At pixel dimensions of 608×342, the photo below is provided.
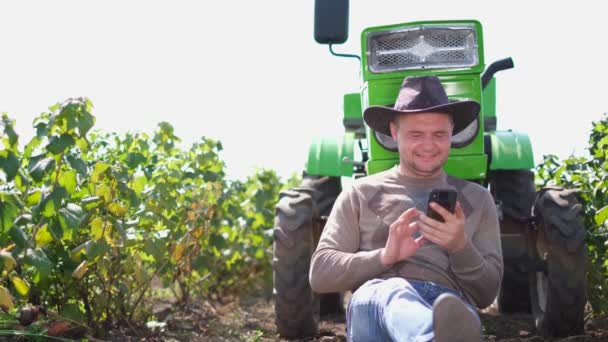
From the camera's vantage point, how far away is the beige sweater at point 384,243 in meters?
3.21

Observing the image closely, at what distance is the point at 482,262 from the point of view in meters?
3.19

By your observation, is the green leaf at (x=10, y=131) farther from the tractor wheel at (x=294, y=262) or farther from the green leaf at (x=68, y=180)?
the tractor wheel at (x=294, y=262)

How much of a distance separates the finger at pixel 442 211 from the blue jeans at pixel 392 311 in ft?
1.01

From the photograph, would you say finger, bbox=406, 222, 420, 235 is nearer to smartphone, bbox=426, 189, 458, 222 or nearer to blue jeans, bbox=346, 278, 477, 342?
smartphone, bbox=426, 189, 458, 222

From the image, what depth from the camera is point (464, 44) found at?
444cm

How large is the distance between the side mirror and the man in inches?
35.7

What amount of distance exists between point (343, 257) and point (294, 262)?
4.16 ft

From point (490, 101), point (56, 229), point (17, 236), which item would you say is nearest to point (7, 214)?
point (17, 236)

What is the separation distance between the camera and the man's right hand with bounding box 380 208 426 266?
3043 millimetres

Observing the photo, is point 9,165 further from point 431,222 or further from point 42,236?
point 431,222

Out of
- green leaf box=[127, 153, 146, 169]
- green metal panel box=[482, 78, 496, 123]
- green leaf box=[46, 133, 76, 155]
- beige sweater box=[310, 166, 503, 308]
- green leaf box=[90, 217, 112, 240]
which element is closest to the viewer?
beige sweater box=[310, 166, 503, 308]

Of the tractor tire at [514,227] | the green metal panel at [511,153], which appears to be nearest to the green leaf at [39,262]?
the tractor tire at [514,227]

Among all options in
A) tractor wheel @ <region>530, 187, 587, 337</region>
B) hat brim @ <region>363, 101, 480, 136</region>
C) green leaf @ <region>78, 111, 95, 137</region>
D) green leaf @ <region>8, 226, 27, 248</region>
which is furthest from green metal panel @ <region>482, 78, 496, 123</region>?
green leaf @ <region>8, 226, 27, 248</region>

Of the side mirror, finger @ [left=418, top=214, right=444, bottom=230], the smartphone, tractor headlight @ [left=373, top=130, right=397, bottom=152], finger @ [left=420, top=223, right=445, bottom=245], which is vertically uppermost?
the side mirror
